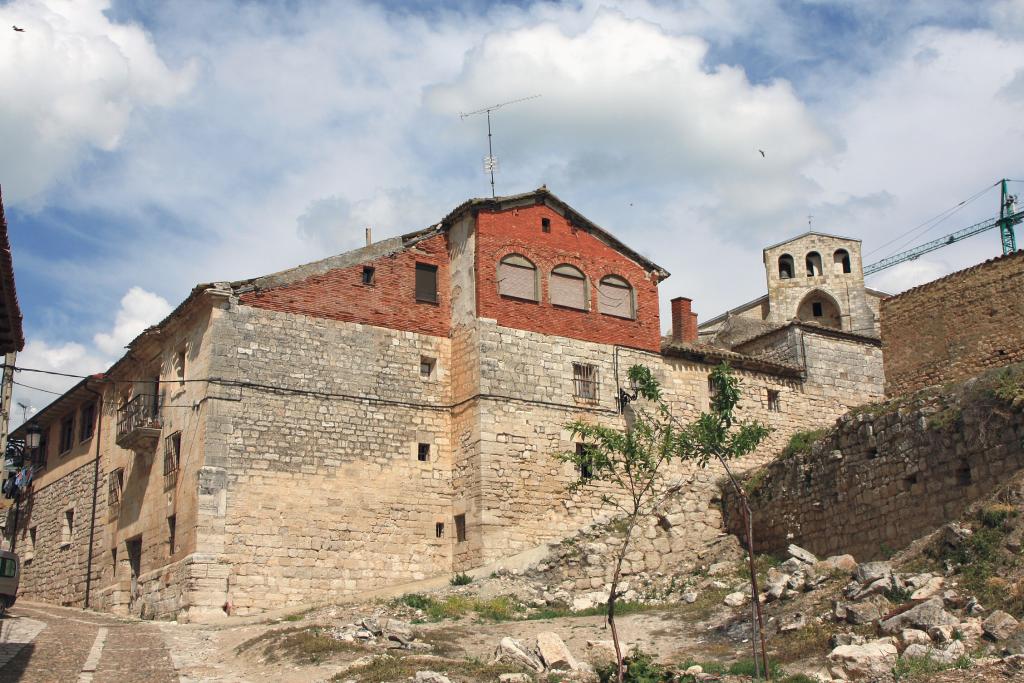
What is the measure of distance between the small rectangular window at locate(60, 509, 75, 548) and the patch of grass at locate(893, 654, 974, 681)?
89.7 feet

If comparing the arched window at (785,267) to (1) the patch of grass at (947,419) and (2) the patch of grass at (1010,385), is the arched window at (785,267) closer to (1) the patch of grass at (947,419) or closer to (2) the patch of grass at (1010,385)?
(1) the patch of grass at (947,419)

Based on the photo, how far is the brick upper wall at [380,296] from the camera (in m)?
28.3

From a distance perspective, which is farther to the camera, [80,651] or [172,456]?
[172,456]

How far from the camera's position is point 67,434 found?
3853cm

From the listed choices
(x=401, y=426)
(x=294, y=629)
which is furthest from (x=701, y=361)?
(x=294, y=629)

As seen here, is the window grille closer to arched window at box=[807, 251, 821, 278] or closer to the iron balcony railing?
the iron balcony railing

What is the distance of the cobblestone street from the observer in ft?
57.2

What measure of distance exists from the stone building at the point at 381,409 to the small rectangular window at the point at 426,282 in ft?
0.16

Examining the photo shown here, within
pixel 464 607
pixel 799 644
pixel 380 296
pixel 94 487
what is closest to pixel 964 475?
Answer: pixel 799 644

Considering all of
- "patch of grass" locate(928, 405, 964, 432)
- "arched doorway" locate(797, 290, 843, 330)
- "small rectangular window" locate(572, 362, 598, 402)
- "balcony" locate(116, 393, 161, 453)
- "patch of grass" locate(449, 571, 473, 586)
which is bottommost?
"patch of grass" locate(449, 571, 473, 586)

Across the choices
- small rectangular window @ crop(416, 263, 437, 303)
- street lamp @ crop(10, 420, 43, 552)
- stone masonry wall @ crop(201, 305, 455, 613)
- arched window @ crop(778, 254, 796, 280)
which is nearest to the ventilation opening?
stone masonry wall @ crop(201, 305, 455, 613)

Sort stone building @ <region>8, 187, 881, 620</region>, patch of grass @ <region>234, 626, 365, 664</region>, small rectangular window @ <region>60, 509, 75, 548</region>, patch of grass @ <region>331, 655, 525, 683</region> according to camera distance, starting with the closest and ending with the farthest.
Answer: patch of grass @ <region>331, 655, 525, 683</region> → patch of grass @ <region>234, 626, 365, 664</region> → stone building @ <region>8, 187, 881, 620</region> → small rectangular window @ <region>60, 509, 75, 548</region>

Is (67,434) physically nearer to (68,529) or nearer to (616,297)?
(68,529)

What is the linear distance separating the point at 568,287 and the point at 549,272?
2.47ft
